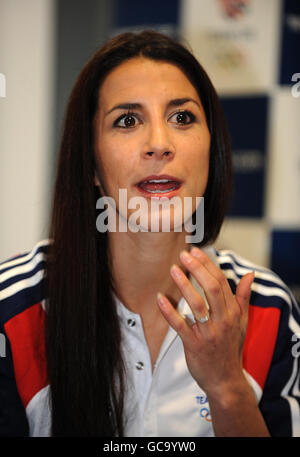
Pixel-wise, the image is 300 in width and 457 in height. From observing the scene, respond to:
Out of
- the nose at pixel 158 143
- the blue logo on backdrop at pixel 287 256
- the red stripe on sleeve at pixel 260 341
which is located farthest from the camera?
the blue logo on backdrop at pixel 287 256

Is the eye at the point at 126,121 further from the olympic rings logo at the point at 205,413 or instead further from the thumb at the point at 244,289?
the olympic rings logo at the point at 205,413

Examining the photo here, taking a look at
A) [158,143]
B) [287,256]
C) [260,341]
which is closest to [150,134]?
[158,143]

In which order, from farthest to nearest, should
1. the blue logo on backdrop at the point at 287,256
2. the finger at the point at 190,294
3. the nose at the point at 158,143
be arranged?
the blue logo on backdrop at the point at 287,256 → the nose at the point at 158,143 → the finger at the point at 190,294

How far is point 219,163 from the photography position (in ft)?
3.34

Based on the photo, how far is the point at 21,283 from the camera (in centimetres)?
91

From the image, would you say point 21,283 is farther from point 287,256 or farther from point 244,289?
point 287,256

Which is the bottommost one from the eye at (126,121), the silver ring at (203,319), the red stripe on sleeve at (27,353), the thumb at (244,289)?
the red stripe on sleeve at (27,353)

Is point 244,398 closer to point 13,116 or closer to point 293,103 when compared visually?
point 293,103

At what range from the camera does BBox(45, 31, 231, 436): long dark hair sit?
859mm

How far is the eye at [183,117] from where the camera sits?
2.91ft

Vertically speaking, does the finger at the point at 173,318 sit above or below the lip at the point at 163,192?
below

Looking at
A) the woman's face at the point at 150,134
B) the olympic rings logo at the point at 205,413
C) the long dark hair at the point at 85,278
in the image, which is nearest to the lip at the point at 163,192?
the woman's face at the point at 150,134

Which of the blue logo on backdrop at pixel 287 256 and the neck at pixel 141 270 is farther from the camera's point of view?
the blue logo on backdrop at pixel 287 256

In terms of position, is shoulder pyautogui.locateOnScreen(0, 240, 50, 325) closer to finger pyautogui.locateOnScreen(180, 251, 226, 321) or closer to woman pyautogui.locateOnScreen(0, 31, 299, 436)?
woman pyautogui.locateOnScreen(0, 31, 299, 436)
